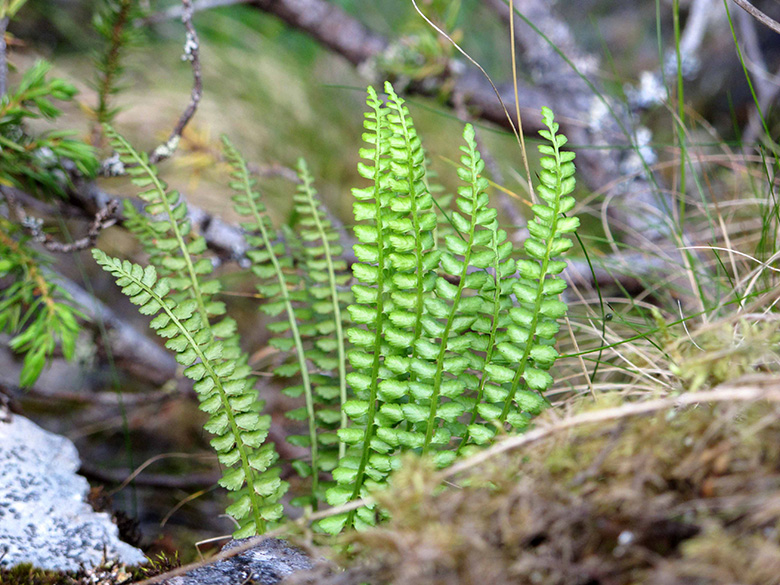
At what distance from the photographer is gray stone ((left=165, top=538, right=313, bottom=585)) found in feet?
3.14

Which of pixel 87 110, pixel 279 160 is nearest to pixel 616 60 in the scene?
pixel 279 160

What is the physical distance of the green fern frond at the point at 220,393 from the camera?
1046 mm

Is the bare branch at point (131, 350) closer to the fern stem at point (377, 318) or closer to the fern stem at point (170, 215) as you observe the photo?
the fern stem at point (170, 215)

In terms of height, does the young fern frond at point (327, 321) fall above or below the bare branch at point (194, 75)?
below

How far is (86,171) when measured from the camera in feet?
4.76

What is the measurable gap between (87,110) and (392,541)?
171cm

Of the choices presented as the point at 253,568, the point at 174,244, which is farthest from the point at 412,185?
the point at 253,568

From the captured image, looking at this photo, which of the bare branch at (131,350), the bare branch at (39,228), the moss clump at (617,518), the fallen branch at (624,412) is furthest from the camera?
the bare branch at (131,350)

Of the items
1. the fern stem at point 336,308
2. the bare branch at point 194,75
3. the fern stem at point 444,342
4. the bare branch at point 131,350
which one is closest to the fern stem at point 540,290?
the fern stem at point 444,342

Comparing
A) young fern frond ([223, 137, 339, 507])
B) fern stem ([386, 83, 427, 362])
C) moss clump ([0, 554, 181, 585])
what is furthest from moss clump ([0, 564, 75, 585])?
fern stem ([386, 83, 427, 362])

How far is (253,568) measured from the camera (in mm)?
982

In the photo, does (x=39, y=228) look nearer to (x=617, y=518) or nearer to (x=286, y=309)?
(x=286, y=309)

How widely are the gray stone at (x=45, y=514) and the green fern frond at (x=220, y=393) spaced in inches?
14.2

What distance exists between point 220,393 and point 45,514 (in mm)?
561
